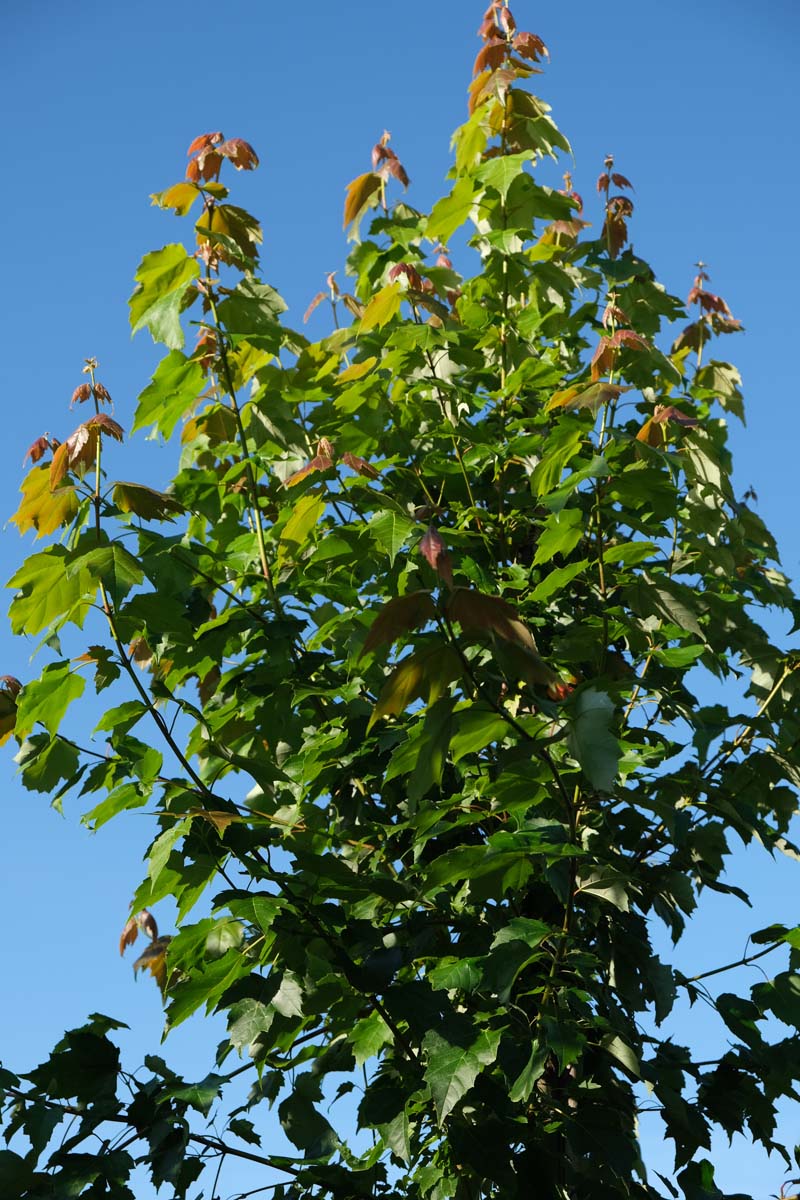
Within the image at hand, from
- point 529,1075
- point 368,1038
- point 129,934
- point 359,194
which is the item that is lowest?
point 529,1075

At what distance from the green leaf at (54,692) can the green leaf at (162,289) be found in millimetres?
1009

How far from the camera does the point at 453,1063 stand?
2617mm

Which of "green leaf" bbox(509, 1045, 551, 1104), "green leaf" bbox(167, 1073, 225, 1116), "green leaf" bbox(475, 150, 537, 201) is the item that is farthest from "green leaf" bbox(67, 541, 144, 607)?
"green leaf" bbox(475, 150, 537, 201)

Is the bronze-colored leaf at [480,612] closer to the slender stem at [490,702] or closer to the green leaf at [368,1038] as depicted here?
the slender stem at [490,702]

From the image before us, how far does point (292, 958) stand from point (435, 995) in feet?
1.22

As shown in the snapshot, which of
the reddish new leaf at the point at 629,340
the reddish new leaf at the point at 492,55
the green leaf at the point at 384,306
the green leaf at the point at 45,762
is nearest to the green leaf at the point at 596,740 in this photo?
the reddish new leaf at the point at 629,340

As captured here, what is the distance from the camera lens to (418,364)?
12.6 feet

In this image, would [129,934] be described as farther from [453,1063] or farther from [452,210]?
[452,210]

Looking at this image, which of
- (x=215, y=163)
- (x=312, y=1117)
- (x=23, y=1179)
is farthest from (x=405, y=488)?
(x=23, y=1179)

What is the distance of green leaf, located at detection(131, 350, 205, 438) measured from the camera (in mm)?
3596

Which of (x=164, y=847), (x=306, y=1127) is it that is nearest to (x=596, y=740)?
(x=164, y=847)

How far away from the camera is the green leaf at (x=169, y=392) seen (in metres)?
3.60

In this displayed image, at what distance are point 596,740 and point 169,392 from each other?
2.04 m

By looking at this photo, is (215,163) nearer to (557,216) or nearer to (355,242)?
(355,242)
